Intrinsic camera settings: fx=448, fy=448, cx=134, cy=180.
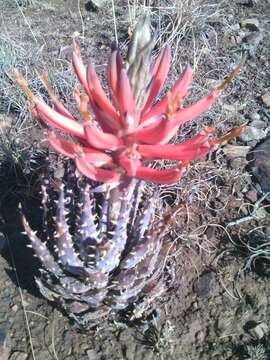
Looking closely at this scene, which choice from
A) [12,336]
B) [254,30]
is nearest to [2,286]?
[12,336]

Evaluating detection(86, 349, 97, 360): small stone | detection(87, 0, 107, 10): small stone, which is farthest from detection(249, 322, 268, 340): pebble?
detection(87, 0, 107, 10): small stone

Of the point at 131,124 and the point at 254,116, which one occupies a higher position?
the point at 131,124

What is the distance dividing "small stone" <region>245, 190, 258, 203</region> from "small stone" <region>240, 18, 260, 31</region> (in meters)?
2.03

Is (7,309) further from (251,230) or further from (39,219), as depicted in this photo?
(251,230)

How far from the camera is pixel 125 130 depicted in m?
1.78

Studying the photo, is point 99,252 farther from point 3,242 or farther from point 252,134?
point 252,134

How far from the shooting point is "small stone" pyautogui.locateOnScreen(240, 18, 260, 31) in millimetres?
4301

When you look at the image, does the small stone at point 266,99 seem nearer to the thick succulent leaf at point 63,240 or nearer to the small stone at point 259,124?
the small stone at point 259,124

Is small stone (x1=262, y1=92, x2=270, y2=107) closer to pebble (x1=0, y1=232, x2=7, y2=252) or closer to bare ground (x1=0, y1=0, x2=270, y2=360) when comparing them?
bare ground (x1=0, y1=0, x2=270, y2=360)

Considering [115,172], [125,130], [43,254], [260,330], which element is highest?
[125,130]

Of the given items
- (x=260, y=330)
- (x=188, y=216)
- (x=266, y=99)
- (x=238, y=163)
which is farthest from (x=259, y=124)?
(x=260, y=330)

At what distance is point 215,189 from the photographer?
3.04 meters

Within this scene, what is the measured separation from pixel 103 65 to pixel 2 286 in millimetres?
2111

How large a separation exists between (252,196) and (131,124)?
1507mm
